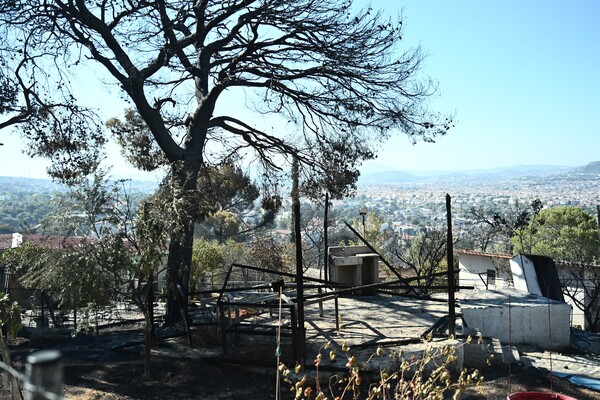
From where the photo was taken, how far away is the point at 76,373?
863 centimetres

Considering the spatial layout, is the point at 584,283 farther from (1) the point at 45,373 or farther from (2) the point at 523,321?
(1) the point at 45,373

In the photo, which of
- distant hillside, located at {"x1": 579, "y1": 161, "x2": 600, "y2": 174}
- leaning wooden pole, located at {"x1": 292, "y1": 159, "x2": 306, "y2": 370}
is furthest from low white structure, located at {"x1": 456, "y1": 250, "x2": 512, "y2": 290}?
distant hillside, located at {"x1": 579, "y1": 161, "x2": 600, "y2": 174}

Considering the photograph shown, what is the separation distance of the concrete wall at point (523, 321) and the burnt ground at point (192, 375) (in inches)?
78.6

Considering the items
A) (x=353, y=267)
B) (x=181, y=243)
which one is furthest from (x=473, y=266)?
(x=181, y=243)

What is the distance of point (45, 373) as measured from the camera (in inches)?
51.9

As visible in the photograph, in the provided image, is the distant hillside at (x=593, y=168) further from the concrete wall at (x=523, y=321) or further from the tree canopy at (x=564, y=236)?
the concrete wall at (x=523, y=321)

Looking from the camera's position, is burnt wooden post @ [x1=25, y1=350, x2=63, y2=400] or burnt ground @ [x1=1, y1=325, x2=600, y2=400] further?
burnt ground @ [x1=1, y1=325, x2=600, y2=400]

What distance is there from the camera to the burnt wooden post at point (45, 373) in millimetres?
1302

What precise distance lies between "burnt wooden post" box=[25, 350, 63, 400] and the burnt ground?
266 inches

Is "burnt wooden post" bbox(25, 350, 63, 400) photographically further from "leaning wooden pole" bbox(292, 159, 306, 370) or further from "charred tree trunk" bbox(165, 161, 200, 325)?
"charred tree trunk" bbox(165, 161, 200, 325)

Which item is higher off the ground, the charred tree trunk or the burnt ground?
the charred tree trunk

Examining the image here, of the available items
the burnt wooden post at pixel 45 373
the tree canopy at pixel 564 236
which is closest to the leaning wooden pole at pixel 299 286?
the burnt wooden post at pixel 45 373

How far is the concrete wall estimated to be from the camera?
1101 centimetres

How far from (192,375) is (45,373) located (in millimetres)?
7679
